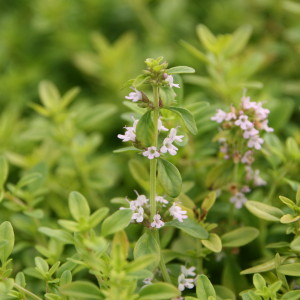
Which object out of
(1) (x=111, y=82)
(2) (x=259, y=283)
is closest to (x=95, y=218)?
(2) (x=259, y=283)

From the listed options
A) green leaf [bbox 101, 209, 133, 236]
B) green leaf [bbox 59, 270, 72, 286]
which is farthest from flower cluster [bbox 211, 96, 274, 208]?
green leaf [bbox 59, 270, 72, 286]

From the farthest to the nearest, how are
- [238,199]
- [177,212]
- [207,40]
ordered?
[207,40]
[238,199]
[177,212]

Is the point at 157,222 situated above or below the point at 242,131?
below

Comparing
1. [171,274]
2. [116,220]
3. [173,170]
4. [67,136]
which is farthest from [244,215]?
[67,136]

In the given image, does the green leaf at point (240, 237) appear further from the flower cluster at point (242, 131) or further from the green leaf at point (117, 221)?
the green leaf at point (117, 221)

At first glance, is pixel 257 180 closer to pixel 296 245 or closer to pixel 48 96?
pixel 296 245

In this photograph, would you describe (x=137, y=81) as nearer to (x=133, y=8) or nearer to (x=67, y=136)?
(x=67, y=136)

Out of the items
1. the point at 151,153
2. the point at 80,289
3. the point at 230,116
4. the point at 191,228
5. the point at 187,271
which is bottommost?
the point at 80,289
